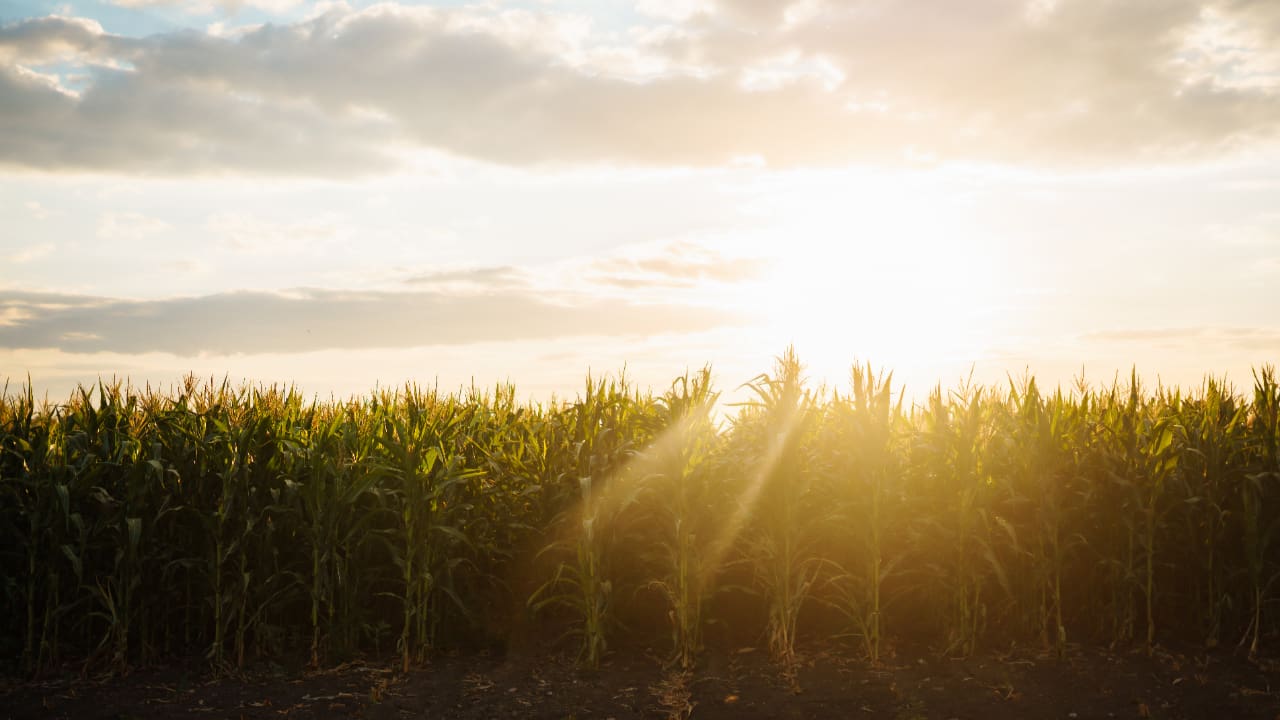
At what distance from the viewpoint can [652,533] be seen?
9.46m

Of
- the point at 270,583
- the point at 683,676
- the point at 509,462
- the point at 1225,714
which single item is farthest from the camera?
the point at 509,462

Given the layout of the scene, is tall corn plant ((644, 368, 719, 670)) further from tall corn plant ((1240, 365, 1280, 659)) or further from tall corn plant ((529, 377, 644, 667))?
tall corn plant ((1240, 365, 1280, 659))

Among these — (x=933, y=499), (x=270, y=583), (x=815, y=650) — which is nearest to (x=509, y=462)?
(x=270, y=583)

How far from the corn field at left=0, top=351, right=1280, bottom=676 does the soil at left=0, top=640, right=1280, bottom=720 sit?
301 millimetres

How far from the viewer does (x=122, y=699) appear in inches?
342

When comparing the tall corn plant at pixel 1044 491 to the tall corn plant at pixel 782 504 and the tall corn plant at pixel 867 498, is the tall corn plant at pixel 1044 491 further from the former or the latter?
the tall corn plant at pixel 782 504

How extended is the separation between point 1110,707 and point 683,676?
383 centimetres

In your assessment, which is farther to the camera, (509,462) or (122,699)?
(509,462)

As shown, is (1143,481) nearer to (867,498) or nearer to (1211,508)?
(1211,508)

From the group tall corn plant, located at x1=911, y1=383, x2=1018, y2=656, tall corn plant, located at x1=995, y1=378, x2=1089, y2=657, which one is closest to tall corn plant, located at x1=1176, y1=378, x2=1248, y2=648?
tall corn plant, located at x1=995, y1=378, x2=1089, y2=657

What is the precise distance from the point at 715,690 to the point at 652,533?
5.59 ft

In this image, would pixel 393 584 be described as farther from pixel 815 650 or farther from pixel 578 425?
pixel 815 650

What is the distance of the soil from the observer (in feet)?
26.7

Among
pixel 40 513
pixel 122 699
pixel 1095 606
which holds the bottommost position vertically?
pixel 122 699
